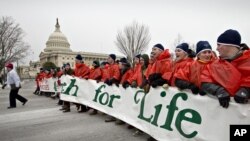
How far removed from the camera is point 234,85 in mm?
3500

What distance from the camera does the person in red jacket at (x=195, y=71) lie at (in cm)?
428

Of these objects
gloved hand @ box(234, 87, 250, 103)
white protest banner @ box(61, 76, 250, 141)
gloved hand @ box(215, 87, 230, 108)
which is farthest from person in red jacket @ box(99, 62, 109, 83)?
gloved hand @ box(234, 87, 250, 103)

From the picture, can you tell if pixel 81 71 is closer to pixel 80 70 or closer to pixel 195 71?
pixel 80 70

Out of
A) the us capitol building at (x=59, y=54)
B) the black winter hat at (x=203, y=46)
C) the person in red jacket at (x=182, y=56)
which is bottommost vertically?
the person in red jacket at (x=182, y=56)

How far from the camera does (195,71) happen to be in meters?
4.41

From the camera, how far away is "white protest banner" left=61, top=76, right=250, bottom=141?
3590 millimetres

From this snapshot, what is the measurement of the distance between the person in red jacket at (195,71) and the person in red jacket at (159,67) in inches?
26.6

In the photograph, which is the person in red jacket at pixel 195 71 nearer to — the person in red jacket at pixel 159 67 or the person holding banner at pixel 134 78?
the person in red jacket at pixel 159 67

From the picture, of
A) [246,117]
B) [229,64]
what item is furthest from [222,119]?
[229,64]

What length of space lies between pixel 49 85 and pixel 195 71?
13047 millimetres

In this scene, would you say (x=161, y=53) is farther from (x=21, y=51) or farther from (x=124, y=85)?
(x=21, y=51)

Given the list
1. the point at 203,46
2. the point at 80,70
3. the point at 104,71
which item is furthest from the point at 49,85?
the point at 203,46

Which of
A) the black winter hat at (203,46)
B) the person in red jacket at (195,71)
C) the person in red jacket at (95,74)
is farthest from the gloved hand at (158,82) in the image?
the person in red jacket at (95,74)

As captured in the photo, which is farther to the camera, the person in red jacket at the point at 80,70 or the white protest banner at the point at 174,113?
the person in red jacket at the point at 80,70
